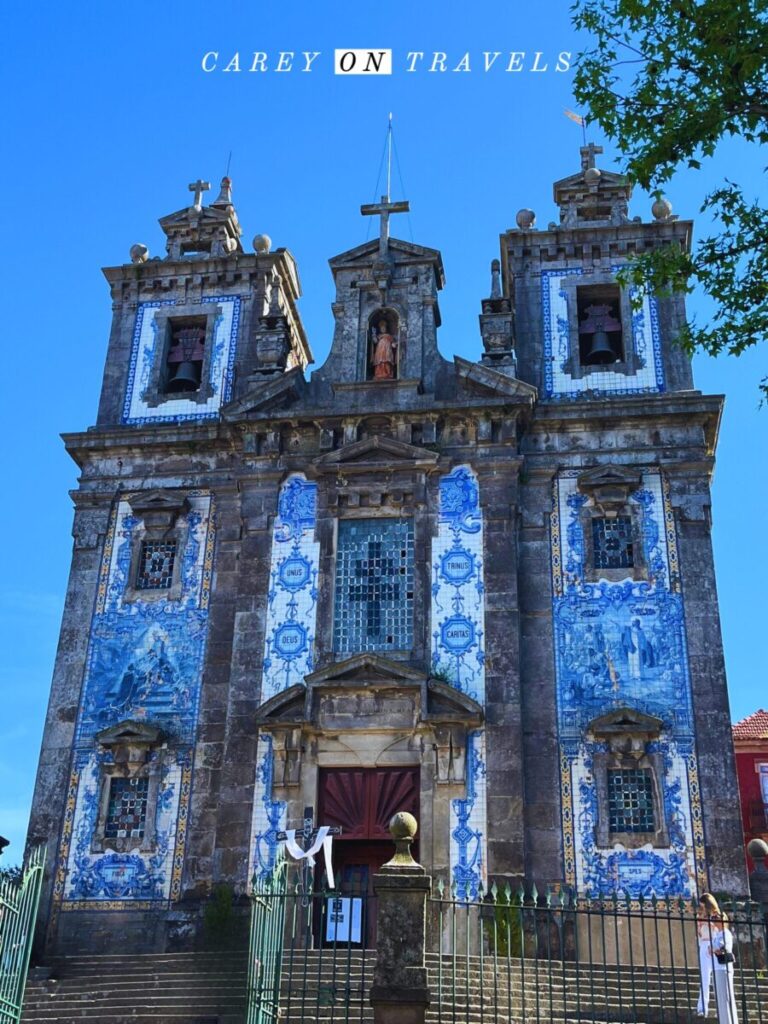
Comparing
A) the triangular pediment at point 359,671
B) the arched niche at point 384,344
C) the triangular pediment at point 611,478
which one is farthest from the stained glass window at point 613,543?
the arched niche at point 384,344

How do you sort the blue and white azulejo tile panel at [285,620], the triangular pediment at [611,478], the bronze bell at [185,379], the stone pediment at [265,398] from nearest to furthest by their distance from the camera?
the blue and white azulejo tile panel at [285,620] → the triangular pediment at [611,478] → the stone pediment at [265,398] → the bronze bell at [185,379]

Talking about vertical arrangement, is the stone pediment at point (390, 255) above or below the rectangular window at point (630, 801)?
above

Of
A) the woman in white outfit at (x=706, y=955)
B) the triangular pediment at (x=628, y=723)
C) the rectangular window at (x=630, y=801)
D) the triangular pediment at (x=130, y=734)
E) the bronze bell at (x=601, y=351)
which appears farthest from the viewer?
the bronze bell at (x=601, y=351)

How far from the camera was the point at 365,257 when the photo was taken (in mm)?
22969

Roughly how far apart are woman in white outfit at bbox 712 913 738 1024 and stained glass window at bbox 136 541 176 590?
1118 cm

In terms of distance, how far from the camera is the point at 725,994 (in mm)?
11875

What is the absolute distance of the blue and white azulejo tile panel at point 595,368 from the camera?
21578mm

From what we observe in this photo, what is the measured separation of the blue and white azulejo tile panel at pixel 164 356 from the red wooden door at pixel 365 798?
701 centimetres

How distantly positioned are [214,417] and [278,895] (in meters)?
11.7

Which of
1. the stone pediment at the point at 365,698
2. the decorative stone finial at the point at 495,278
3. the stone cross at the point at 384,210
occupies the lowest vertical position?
the stone pediment at the point at 365,698

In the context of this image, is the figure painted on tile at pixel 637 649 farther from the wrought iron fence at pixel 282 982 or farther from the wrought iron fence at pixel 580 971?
the wrought iron fence at pixel 282 982

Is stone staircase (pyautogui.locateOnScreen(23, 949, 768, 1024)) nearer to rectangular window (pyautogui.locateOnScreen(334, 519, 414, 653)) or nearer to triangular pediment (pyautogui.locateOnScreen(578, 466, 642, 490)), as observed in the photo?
rectangular window (pyautogui.locateOnScreen(334, 519, 414, 653))

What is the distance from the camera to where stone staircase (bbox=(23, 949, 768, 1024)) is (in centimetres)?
1248

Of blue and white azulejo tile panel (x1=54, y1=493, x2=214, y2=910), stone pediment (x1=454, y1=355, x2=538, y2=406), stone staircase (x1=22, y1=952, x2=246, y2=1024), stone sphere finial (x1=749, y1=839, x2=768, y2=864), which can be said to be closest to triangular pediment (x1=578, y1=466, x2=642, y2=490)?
stone pediment (x1=454, y1=355, x2=538, y2=406)
